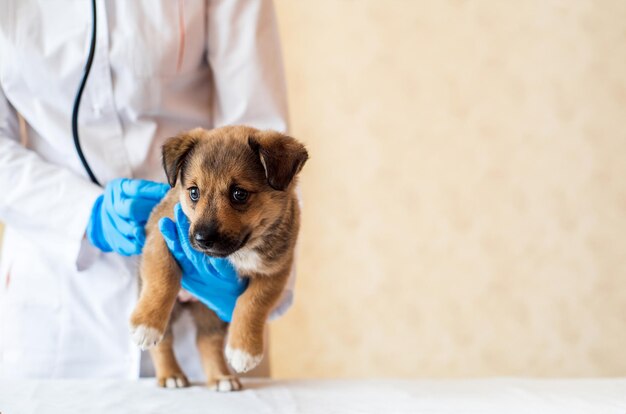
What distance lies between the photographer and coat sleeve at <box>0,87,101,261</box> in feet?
6.24

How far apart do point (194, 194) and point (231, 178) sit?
0.11 m

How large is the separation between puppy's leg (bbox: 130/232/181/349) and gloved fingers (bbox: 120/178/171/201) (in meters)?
0.13

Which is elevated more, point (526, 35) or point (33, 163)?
point (526, 35)

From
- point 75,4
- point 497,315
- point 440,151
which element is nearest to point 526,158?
point 440,151

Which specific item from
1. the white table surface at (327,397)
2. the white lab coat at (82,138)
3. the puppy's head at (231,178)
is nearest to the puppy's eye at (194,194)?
the puppy's head at (231,178)

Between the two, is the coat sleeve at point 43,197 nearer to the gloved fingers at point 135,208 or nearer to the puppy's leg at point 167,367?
the gloved fingers at point 135,208

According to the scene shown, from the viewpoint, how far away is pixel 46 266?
1981mm

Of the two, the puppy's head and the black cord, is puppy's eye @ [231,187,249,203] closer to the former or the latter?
the puppy's head

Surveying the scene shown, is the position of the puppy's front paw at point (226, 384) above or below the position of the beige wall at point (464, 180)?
below

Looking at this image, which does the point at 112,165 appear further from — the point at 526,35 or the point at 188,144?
the point at 526,35

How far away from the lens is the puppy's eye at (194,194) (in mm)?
1669

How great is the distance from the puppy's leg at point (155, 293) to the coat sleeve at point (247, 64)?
415 millimetres

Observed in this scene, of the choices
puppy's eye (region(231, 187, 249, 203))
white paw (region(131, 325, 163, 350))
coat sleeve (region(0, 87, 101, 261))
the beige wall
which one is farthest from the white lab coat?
the beige wall

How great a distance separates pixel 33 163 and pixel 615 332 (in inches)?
125
